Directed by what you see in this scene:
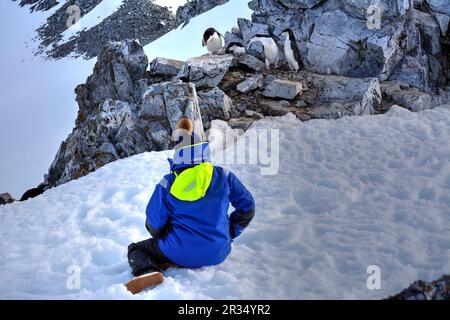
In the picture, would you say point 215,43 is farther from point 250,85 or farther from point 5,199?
point 5,199

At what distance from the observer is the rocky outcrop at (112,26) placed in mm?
54628

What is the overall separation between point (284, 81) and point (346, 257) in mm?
8798

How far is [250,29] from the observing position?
58.5 feet

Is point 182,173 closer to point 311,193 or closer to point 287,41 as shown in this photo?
point 311,193

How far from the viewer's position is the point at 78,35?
238 ft

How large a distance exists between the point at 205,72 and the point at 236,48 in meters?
2.86

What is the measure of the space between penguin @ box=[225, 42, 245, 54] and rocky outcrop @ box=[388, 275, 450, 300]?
13136 mm

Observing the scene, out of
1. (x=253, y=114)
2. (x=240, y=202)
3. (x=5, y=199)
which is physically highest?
(x=240, y=202)

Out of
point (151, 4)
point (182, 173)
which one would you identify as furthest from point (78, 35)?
point (182, 173)

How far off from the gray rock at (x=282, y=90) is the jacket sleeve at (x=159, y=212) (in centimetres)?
859

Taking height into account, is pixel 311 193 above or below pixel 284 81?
above

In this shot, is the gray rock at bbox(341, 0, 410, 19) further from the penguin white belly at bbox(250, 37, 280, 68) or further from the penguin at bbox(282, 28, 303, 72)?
the penguin white belly at bbox(250, 37, 280, 68)

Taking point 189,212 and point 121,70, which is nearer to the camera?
point 189,212

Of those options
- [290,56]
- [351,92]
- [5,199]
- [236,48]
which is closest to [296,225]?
[351,92]
